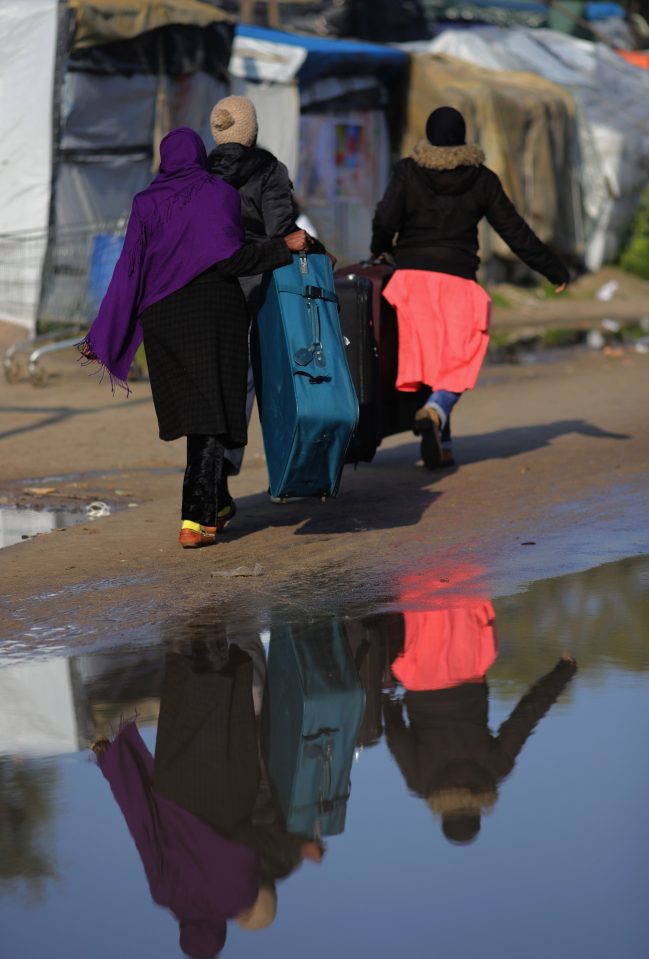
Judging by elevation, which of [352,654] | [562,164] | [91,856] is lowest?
[562,164]

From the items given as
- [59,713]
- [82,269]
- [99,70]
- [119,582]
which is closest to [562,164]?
[99,70]

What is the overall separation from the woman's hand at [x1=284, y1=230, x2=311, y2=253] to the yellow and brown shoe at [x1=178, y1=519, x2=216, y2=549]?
118 cm

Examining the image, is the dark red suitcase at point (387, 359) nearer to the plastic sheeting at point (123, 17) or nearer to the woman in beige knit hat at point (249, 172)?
the woman in beige knit hat at point (249, 172)

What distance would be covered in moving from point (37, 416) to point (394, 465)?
341 cm

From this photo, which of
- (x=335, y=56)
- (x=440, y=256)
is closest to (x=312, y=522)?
(x=440, y=256)

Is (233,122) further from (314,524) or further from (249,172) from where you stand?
(314,524)

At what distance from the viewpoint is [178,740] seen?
163 inches

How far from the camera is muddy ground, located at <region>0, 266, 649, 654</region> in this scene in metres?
5.74

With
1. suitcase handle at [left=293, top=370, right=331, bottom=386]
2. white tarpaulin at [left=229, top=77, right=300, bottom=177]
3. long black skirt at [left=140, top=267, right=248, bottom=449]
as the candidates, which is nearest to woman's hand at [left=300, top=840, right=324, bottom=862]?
suitcase handle at [left=293, top=370, right=331, bottom=386]

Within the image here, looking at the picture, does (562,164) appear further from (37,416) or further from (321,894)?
(321,894)

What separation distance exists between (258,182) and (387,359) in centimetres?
173

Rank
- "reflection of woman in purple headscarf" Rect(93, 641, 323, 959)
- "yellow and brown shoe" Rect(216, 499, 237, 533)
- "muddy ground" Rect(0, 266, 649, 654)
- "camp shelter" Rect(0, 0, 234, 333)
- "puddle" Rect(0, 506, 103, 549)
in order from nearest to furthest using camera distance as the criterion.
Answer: "reflection of woman in purple headscarf" Rect(93, 641, 323, 959), "muddy ground" Rect(0, 266, 649, 654), "yellow and brown shoe" Rect(216, 499, 237, 533), "puddle" Rect(0, 506, 103, 549), "camp shelter" Rect(0, 0, 234, 333)

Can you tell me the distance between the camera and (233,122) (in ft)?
22.0

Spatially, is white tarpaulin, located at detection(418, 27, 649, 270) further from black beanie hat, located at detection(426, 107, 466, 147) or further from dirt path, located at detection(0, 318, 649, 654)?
black beanie hat, located at detection(426, 107, 466, 147)
